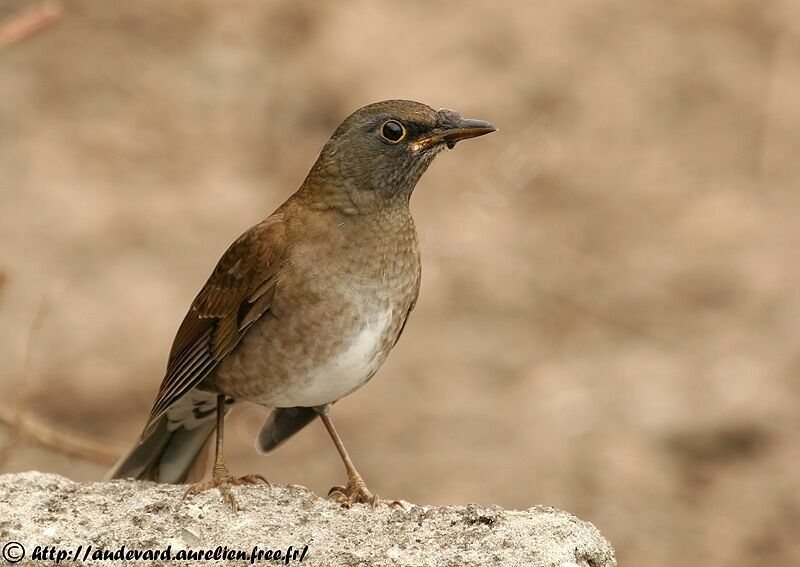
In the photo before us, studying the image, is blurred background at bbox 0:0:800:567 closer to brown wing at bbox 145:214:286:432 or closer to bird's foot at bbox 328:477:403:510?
brown wing at bbox 145:214:286:432

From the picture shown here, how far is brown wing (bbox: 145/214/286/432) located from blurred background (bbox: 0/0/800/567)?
2.74 meters

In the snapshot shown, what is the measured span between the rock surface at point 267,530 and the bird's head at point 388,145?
1.23m

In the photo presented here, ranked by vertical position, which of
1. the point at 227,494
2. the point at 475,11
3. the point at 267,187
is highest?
the point at 475,11

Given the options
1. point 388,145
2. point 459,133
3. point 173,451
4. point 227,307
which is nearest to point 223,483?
point 227,307

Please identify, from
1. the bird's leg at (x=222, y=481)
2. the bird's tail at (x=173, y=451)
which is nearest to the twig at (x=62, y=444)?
the bird's tail at (x=173, y=451)

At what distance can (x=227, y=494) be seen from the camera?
16.9ft

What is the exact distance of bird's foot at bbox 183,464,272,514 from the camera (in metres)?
5.14

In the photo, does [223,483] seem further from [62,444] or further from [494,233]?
[494,233]

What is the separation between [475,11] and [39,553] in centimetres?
855

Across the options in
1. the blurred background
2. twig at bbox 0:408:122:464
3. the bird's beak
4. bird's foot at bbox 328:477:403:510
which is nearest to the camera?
the bird's beak

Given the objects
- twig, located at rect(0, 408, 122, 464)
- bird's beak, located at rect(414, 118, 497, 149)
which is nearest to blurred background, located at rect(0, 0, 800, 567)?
twig, located at rect(0, 408, 122, 464)

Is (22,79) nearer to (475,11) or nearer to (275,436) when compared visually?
(475,11)

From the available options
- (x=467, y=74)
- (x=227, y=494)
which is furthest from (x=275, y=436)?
(x=467, y=74)

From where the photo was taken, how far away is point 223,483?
5250 mm
